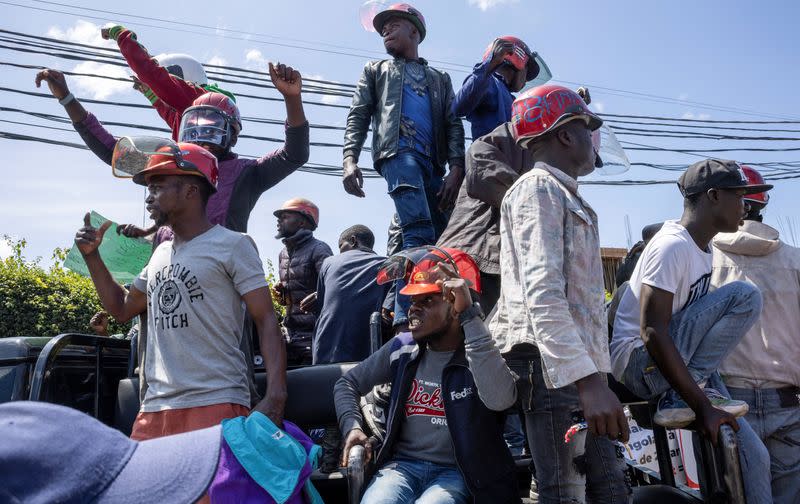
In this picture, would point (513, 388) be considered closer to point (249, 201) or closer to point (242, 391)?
point (242, 391)

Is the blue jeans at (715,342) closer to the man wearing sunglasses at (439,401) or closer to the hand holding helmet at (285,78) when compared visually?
the man wearing sunglasses at (439,401)

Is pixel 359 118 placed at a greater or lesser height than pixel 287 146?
greater

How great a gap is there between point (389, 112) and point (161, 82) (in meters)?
1.48

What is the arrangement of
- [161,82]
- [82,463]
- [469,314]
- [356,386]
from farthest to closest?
[161,82] < [356,386] < [469,314] < [82,463]

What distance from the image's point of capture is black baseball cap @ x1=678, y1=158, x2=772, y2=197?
338cm

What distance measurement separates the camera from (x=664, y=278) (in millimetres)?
3084

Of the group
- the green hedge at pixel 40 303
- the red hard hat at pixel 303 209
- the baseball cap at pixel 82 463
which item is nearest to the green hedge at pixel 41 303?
the green hedge at pixel 40 303

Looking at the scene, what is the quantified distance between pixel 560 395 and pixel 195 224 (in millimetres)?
1814

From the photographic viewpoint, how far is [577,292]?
8.86ft

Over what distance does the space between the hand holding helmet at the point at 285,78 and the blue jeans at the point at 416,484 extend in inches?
77.8

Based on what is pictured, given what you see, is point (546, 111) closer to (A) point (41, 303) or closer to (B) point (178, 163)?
(B) point (178, 163)

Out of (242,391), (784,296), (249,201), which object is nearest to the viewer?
(242,391)

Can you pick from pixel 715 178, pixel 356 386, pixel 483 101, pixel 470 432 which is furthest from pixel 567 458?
pixel 483 101

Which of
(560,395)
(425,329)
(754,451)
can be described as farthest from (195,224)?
(754,451)
